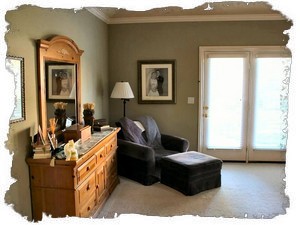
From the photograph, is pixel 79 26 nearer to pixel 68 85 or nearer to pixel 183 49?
pixel 68 85

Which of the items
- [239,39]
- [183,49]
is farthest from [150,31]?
[239,39]

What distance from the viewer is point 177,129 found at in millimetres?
4816

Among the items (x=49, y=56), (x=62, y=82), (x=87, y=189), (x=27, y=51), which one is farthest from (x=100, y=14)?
(x=87, y=189)

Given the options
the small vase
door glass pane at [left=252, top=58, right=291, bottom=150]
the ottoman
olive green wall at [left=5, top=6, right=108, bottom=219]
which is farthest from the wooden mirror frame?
door glass pane at [left=252, top=58, right=291, bottom=150]

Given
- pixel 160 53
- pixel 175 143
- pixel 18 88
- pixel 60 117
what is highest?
pixel 160 53

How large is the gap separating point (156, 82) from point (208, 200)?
224cm

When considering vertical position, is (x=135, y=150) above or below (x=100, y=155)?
below

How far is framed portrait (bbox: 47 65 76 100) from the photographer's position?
8.43 feet

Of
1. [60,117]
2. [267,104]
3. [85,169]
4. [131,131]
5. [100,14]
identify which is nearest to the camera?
[85,169]

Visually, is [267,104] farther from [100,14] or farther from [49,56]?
[49,56]

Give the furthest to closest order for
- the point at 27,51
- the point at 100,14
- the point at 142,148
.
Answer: the point at 100,14
the point at 142,148
the point at 27,51

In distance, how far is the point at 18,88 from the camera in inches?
80.0

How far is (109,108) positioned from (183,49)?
5.46 feet

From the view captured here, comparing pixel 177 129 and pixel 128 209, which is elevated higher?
pixel 177 129
